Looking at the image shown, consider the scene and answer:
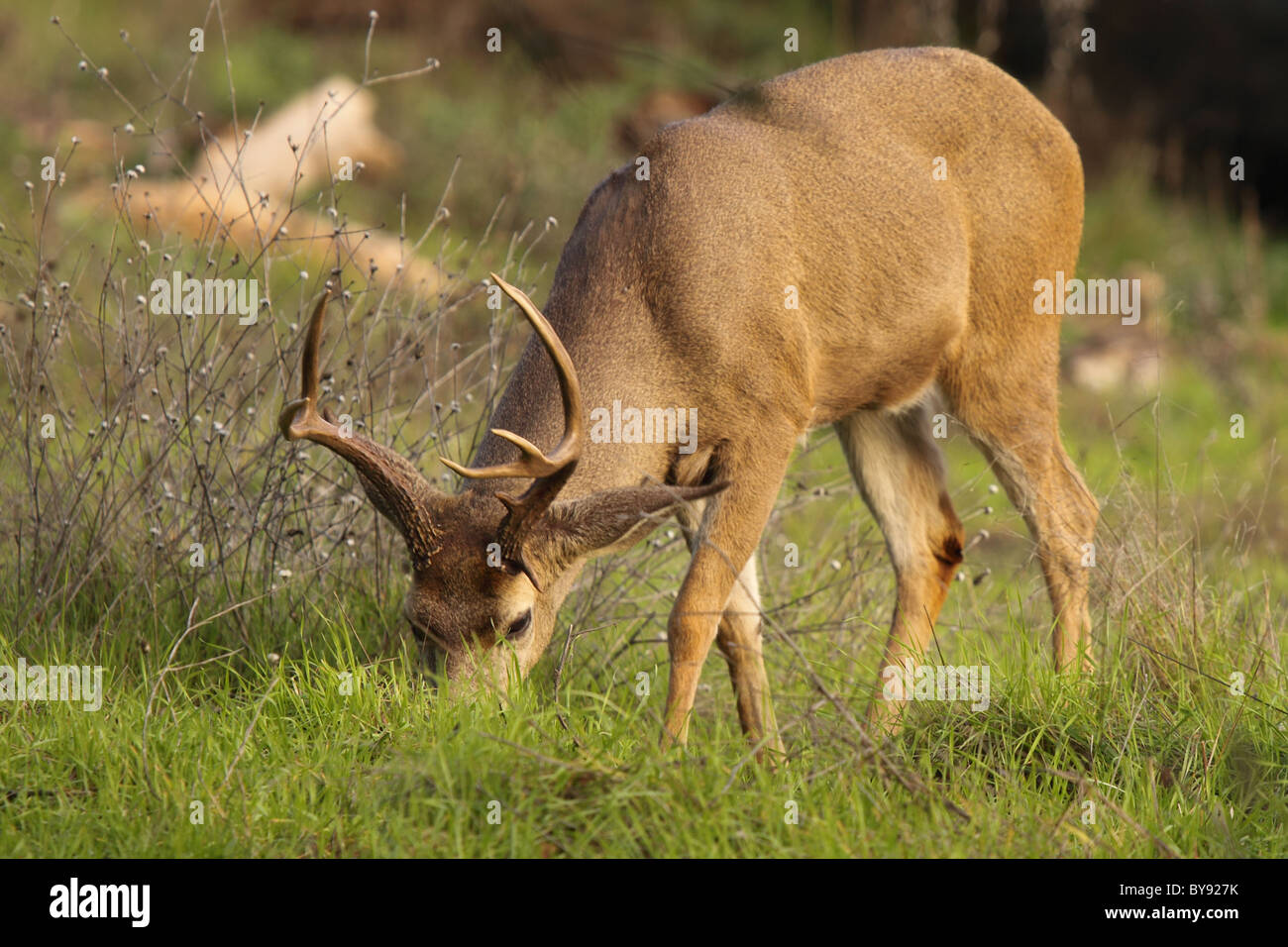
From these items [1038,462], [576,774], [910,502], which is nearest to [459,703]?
[576,774]

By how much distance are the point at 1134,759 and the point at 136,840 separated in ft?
9.04

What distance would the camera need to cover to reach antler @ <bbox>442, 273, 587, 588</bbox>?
4023 mm

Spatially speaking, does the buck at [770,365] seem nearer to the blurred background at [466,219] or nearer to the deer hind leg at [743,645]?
the deer hind leg at [743,645]

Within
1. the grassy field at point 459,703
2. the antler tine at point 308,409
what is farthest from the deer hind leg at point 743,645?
→ the antler tine at point 308,409

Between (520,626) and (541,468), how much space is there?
0.67 metres

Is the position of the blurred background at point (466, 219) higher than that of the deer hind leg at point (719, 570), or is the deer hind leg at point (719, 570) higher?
the blurred background at point (466, 219)

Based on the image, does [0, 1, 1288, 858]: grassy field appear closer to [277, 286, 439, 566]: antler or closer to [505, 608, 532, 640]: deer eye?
[505, 608, 532, 640]: deer eye

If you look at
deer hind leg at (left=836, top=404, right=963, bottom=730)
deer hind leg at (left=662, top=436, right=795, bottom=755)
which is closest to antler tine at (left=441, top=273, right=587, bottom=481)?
deer hind leg at (left=662, top=436, right=795, bottom=755)

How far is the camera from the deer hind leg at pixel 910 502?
5.76 m

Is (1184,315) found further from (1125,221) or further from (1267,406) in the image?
(1267,406)

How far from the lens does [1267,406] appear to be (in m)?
10.7

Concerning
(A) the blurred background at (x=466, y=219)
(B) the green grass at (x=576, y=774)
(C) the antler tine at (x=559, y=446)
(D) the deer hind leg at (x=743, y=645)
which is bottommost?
(B) the green grass at (x=576, y=774)

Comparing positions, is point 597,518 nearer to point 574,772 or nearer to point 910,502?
point 574,772
